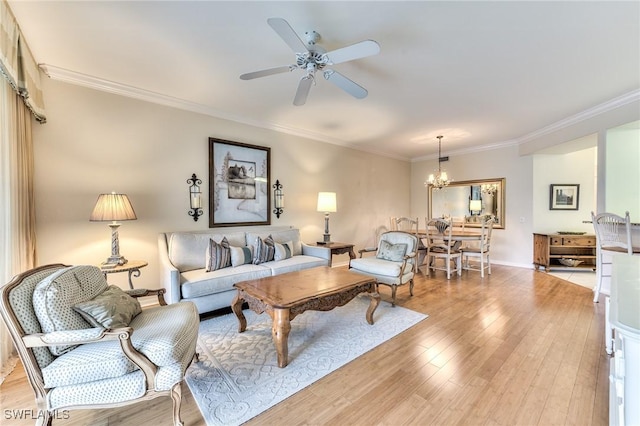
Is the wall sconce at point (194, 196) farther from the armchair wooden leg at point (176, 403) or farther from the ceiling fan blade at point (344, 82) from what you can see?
the armchair wooden leg at point (176, 403)

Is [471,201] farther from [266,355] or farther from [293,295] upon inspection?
[266,355]

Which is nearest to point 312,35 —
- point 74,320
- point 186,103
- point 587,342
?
point 186,103

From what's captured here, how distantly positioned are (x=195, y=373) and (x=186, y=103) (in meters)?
3.30

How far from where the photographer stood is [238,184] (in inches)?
164

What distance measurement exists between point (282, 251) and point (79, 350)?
2.56 m

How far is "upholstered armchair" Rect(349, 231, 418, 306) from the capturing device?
3422mm

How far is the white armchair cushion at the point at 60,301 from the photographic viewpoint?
1381 millimetres

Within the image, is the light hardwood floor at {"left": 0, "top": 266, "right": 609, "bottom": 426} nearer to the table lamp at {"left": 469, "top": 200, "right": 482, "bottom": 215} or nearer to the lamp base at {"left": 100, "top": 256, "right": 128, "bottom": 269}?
the lamp base at {"left": 100, "top": 256, "right": 128, "bottom": 269}

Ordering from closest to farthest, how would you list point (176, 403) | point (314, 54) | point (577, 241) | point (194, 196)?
point (176, 403) < point (314, 54) < point (194, 196) < point (577, 241)

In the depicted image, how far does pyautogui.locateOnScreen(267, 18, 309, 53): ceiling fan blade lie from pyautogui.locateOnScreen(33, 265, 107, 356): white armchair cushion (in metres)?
1.99

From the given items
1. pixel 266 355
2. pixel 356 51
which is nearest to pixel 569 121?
pixel 356 51

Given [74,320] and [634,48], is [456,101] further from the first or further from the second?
[74,320]

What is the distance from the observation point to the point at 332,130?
4.88m

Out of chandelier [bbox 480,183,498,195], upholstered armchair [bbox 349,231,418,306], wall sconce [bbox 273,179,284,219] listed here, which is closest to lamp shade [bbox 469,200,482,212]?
chandelier [bbox 480,183,498,195]
